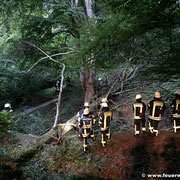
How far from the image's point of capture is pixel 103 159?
5.97 meters

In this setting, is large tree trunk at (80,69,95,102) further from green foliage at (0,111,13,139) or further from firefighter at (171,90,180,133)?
firefighter at (171,90,180,133)

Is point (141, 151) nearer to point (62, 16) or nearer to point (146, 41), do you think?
point (146, 41)

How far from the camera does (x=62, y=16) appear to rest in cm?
940

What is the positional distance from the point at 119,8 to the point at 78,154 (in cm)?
548

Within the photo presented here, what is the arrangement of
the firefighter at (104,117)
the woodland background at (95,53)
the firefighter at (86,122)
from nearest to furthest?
the woodland background at (95,53) < the firefighter at (86,122) < the firefighter at (104,117)

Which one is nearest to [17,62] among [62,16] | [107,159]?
[62,16]

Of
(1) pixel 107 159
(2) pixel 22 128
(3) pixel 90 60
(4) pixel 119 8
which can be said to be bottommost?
(1) pixel 107 159

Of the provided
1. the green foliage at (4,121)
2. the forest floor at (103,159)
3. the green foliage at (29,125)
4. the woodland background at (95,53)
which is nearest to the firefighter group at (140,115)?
the forest floor at (103,159)

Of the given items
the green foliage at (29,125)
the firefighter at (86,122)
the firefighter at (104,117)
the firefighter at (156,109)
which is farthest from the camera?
the green foliage at (29,125)

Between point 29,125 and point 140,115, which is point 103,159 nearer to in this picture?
point 140,115

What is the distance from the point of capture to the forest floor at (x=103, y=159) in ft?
17.0

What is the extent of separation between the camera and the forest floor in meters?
5.19

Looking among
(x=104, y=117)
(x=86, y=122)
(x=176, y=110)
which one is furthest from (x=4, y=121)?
(x=176, y=110)

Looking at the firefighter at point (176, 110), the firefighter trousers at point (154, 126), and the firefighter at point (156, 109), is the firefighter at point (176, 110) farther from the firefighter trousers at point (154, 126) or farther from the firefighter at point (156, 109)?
the firefighter trousers at point (154, 126)
